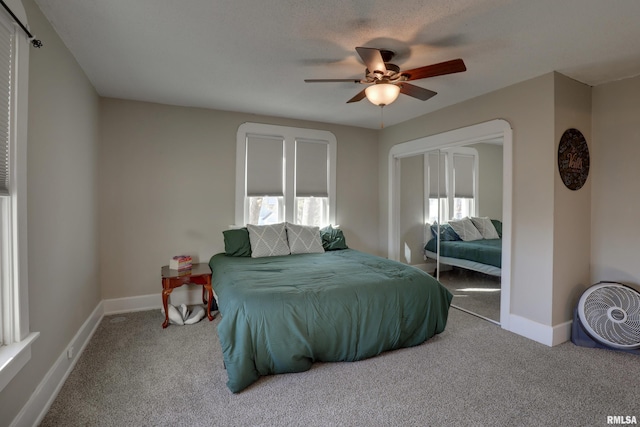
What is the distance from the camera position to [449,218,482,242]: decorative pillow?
3803 mm

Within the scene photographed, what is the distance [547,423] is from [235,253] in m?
3.09

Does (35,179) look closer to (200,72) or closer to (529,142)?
(200,72)

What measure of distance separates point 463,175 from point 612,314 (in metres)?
1.94

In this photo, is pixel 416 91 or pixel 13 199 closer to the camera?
pixel 13 199

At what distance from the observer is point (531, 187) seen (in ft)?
9.64

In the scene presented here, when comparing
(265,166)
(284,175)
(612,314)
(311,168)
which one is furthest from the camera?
(311,168)

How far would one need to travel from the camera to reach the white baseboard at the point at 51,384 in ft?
5.53

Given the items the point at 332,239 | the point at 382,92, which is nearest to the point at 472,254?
the point at 332,239

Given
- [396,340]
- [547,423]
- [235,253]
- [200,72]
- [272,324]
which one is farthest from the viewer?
[235,253]

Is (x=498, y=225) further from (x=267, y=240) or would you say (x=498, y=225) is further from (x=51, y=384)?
(x=51, y=384)

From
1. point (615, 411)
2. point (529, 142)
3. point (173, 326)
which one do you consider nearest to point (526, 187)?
point (529, 142)

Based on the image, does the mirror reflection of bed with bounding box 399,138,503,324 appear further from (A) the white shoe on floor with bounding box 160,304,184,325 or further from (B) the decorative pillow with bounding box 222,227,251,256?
(A) the white shoe on floor with bounding box 160,304,184,325

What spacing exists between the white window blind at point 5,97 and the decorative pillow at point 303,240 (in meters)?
2.74

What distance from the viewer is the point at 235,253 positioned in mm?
3707
